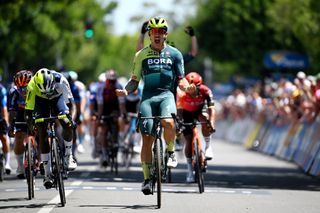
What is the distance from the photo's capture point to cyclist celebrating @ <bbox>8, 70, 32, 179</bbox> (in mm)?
16594

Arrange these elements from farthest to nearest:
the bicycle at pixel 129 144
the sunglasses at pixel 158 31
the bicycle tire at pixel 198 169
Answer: the bicycle at pixel 129 144 → the bicycle tire at pixel 198 169 → the sunglasses at pixel 158 31

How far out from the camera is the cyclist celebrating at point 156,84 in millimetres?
14516

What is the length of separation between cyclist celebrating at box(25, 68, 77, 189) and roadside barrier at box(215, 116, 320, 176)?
316 inches

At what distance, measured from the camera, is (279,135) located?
30797 millimetres

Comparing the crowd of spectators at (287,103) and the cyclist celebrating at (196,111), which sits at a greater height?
the crowd of spectators at (287,103)

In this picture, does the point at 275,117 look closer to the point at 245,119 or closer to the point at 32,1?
the point at 245,119

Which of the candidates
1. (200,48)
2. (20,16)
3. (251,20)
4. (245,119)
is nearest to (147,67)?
(245,119)

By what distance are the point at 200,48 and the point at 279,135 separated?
48.2 metres

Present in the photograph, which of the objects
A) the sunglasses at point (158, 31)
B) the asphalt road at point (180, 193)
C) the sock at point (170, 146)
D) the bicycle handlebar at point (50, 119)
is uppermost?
the sunglasses at point (158, 31)

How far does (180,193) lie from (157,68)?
2.54 meters

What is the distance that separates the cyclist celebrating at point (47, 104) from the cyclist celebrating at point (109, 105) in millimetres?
6717

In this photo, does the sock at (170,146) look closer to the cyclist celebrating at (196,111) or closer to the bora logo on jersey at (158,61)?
the bora logo on jersey at (158,61)

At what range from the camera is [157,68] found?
583 inches

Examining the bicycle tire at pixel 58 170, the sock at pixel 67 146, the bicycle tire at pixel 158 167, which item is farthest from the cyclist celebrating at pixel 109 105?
the bicycle tire at pixel 158 167
